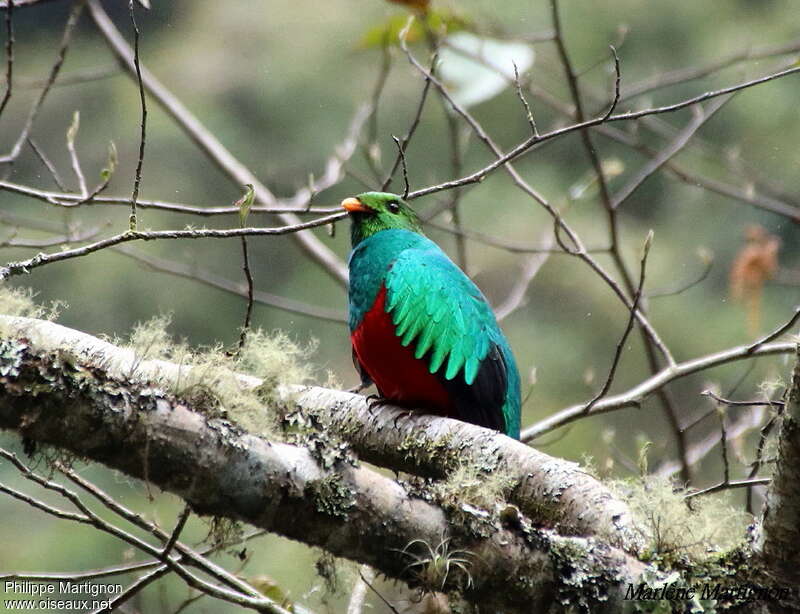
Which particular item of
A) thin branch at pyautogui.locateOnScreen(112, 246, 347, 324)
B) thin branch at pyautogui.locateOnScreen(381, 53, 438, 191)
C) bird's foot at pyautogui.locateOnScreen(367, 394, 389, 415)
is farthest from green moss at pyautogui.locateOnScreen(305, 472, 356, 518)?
thin branch at pyautogui.locateOnScreen(112, 246, 347, 324)

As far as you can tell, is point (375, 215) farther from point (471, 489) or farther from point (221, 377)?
point (221, 377)

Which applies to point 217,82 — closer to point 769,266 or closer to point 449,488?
point 769,266

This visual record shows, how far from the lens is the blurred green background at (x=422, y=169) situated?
9.07 meters

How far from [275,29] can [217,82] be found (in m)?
1.04

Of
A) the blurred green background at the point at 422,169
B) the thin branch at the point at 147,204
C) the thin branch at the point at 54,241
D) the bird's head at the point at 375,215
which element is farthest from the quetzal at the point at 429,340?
the blurred green background at the point at 422,169

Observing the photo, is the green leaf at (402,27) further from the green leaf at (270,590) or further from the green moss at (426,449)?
the green leaf at (270,590)

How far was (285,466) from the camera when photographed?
6.22 ft

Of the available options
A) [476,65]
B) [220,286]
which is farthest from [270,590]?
[476,65]

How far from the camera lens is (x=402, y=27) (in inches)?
151

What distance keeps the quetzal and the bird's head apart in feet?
0.75

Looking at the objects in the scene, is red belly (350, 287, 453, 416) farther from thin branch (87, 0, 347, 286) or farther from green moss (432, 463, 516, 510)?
thin branch (87, 0, 347, 286)

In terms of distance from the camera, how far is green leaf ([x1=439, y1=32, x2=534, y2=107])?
13.0 ft

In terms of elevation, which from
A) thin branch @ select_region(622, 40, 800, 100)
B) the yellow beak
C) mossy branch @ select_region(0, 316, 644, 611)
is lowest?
mossy branch @ select_region(0, 316, 644, 611)

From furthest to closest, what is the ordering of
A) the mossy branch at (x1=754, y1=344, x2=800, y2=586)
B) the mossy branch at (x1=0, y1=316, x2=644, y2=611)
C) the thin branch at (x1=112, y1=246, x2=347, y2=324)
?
1. the thin branch at (x1=112, y1=246, x2=347, y2=324)
2. the mossy branch at (x1=754, y1=344, x2=800, y2=586)
3. the mossy branch at (x1=0, y1=316, x2=644, y2=611)
